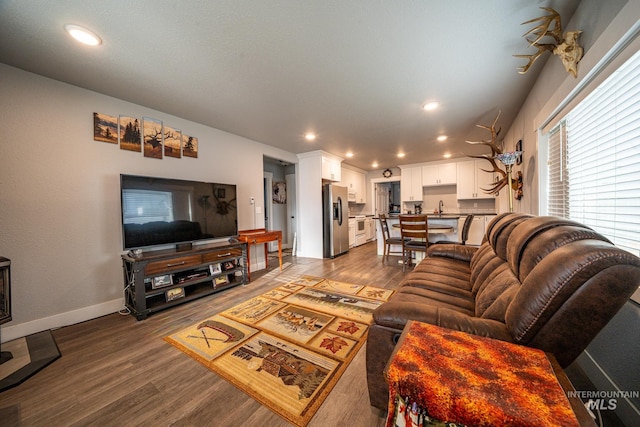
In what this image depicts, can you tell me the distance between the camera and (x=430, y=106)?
2.92 m

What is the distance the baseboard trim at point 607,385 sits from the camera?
1.05 m

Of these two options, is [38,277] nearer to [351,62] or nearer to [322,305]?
[322,305]

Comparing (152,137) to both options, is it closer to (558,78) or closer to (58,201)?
(58,201)

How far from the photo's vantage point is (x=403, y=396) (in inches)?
24.7

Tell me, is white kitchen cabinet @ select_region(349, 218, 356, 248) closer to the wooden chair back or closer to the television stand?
the wooden chair back

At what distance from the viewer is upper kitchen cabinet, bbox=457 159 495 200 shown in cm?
575

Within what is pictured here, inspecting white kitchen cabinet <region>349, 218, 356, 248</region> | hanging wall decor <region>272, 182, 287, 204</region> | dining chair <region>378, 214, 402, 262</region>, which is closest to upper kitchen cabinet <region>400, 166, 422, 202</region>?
white kitchen cabinet <region>349, 218, 356, 248</region>

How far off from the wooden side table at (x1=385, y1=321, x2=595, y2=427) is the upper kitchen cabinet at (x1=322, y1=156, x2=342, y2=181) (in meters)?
4.62

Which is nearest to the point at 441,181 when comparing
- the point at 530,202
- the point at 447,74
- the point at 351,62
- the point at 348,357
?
the point at 530,202

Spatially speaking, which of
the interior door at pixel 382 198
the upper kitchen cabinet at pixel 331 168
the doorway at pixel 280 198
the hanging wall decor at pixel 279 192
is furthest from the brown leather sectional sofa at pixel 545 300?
the interior door at pixel 382 198

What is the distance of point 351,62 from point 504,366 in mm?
2283

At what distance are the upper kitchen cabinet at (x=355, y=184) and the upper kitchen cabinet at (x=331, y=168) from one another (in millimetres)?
881

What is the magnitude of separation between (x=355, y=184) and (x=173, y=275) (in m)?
5.53

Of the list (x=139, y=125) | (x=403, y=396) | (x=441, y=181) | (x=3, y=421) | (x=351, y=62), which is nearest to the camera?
(x=403, y=396)
